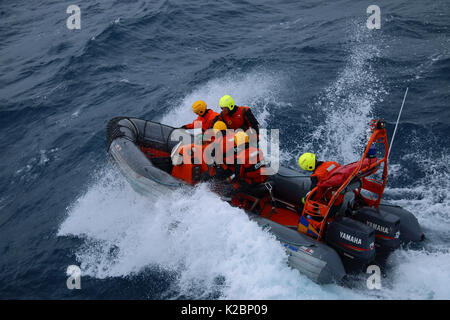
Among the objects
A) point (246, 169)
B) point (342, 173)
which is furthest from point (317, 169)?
point (246, 169)

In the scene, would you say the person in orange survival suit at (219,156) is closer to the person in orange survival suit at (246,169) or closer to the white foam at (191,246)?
the person in orange survival suit at (246,169)

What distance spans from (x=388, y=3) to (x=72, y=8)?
1455cm

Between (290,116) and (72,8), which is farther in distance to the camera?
(72,8)

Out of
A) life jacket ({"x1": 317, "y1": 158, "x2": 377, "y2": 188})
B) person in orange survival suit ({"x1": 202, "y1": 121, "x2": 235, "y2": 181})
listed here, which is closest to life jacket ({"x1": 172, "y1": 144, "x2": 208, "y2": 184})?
person in orange survival suit ({"x1": 202, "y1": 121, "x2": 235, "y2": 181})

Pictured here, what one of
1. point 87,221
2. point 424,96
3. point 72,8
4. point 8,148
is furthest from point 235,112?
point 72,8

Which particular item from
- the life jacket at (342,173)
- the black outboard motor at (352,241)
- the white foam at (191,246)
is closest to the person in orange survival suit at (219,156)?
the white foam at (191,246)

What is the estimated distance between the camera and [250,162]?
19.4 feet

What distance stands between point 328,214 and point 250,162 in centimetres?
141

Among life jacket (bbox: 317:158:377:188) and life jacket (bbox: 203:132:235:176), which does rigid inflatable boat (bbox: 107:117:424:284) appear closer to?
life jacket (bbox: 317:158:377:188)

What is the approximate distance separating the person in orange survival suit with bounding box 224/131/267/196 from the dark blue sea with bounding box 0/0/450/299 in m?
0.59

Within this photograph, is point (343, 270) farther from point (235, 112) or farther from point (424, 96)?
point (424, 96)

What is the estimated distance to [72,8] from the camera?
19.0 m

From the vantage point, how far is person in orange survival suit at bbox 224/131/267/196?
5891 mm

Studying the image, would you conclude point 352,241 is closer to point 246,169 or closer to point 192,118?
point 246,169
